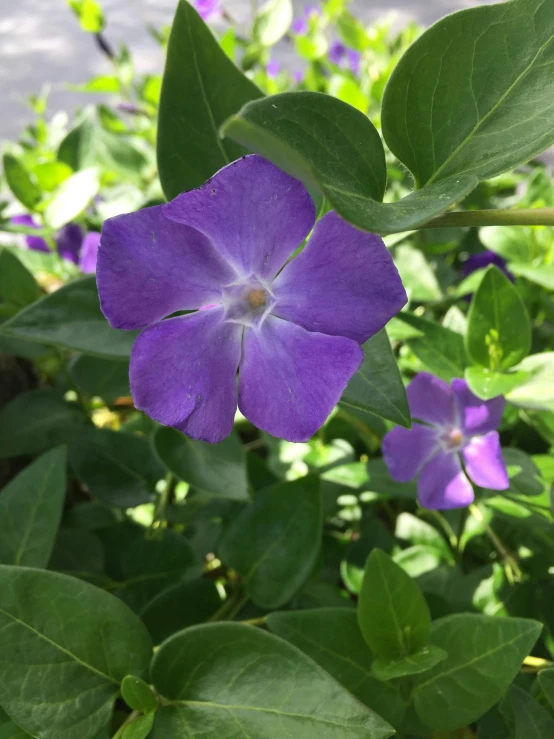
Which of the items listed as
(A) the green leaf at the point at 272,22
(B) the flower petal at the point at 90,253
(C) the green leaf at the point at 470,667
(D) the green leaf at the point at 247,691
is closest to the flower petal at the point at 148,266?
(D) the green leaf at the point at 247,691

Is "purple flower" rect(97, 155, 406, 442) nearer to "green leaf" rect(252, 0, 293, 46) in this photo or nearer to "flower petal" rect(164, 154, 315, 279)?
"flower petal" rect(164, 154, 315, 279)

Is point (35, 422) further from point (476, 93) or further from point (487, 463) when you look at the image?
point (476, 93)

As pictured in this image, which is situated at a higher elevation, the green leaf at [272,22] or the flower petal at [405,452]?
the green leaf at [272,22]

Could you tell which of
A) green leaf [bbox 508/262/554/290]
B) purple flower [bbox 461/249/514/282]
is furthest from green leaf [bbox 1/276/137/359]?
purple flower [bbox 461/249/514/282]

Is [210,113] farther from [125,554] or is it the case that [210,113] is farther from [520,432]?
[520,432]

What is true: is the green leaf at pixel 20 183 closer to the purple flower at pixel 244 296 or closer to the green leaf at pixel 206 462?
the green leaf at pixel 206 462

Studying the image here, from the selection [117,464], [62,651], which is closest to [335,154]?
[62,651]

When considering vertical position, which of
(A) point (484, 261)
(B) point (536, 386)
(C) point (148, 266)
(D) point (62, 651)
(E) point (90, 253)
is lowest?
(A) point (484, 261)
